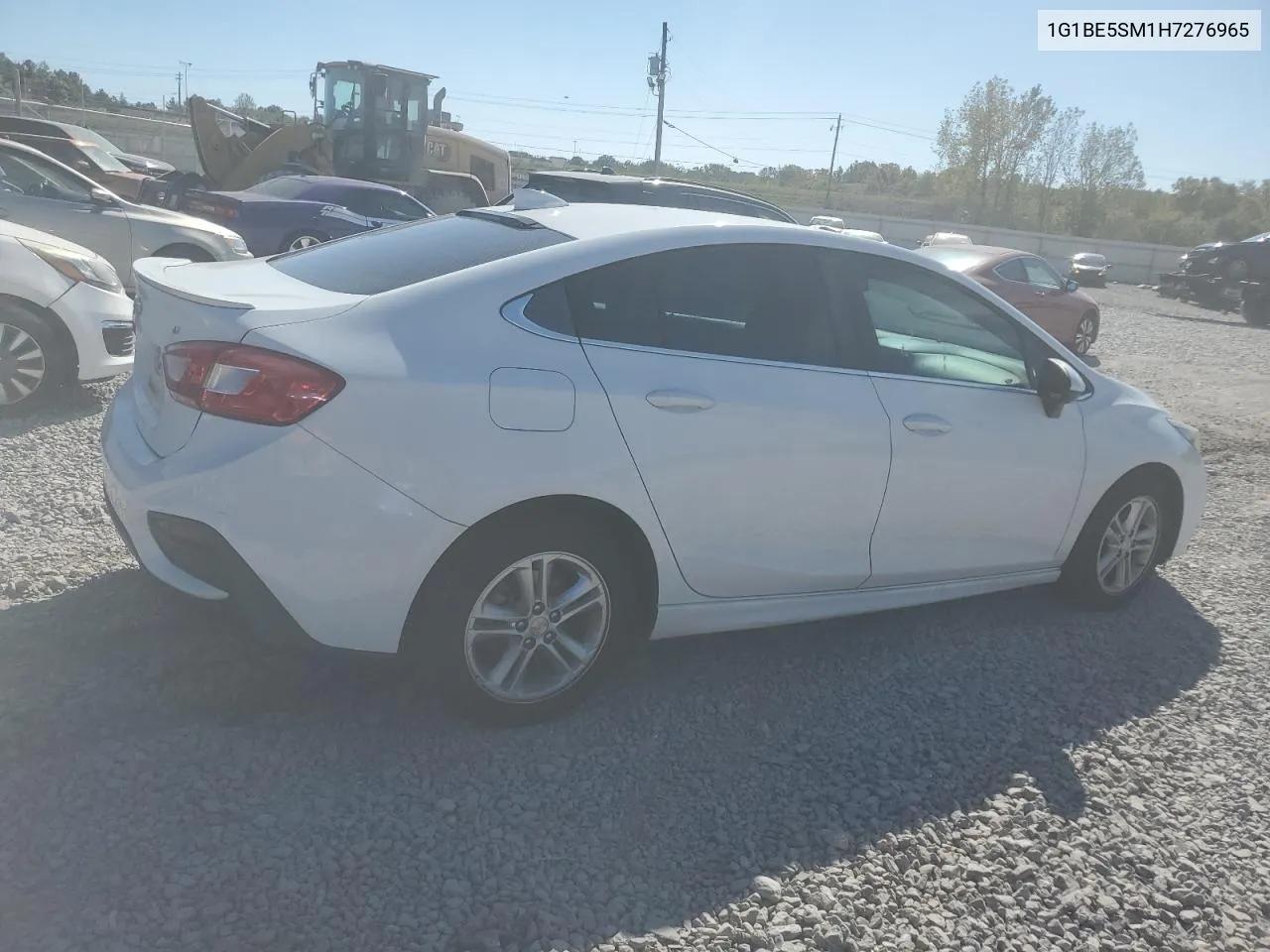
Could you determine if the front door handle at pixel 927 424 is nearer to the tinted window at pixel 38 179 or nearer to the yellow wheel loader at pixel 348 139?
the tinted window at pixel 38 179

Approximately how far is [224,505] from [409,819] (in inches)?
39.5

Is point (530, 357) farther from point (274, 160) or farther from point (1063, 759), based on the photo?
point (274, 160)

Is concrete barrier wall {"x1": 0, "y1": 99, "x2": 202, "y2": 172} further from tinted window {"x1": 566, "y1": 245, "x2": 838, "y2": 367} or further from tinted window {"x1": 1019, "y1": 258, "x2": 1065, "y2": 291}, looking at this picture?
tinted window {"x1": 566, "y1": 245, "x2": 838, "y2": 367}

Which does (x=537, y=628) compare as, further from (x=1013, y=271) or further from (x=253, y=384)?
(x=1013, y=271)

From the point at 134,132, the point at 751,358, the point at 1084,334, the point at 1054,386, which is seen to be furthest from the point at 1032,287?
the point at 134,132

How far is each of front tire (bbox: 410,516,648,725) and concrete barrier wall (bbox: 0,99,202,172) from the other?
39.8 metres

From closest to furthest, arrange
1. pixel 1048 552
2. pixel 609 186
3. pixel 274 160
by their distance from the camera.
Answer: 1. pixel 1048 552
2. pixel 609 186
3. pixel 274 160

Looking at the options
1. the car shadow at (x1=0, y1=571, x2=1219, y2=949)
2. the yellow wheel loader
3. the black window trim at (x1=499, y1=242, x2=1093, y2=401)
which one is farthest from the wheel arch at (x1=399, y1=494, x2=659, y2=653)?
the yellow wheel loader

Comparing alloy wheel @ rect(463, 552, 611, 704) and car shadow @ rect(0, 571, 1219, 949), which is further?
alloy wheel @ rect(463, 552, 611, 704)

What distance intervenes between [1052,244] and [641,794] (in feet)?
145

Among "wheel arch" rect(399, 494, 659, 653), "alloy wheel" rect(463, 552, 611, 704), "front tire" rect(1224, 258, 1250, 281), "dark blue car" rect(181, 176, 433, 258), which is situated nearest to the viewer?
"wheel arch" rect(399, 494, 659, 653)

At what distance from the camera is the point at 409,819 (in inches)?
112

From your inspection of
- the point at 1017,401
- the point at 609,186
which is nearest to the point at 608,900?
the point at 1017,401

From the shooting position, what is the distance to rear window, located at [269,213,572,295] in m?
3.32
